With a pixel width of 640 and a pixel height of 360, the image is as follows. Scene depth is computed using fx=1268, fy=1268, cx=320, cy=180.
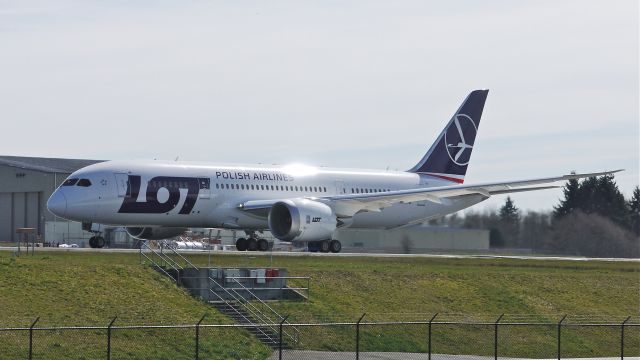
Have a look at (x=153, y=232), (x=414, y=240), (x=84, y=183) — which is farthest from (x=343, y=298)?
(x=414, y=240)

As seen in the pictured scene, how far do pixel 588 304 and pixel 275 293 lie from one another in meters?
14.3

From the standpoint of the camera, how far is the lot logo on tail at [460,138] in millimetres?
69812

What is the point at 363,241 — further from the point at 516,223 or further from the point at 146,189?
the point at 146,189

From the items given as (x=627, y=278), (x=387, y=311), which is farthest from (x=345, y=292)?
(x=627, y=278)

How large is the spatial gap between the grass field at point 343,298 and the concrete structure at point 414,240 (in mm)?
29024

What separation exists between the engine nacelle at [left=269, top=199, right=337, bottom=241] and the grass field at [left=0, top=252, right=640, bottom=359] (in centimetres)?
205

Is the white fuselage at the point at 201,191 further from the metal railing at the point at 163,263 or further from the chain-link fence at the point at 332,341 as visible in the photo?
the chain-link fence at the point at 332,341

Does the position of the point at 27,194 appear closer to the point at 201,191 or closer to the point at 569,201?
the point at 201,191

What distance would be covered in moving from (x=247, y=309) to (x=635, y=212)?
67170 millimetres

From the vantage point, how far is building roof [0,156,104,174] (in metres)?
83.2

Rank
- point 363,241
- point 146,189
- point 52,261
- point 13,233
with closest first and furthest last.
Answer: point 52,261
point 146,189
point 13,233
point 363,241

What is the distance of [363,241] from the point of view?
90750 mm

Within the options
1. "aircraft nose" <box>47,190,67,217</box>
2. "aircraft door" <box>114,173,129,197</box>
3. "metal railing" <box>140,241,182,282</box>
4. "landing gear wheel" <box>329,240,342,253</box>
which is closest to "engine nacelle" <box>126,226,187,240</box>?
"aircraft door" <box>114,173,129,197</box>

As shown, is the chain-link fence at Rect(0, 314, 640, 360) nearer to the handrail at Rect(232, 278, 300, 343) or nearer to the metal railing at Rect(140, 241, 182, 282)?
the handrail at Rect(232, 278, 300, 343)
